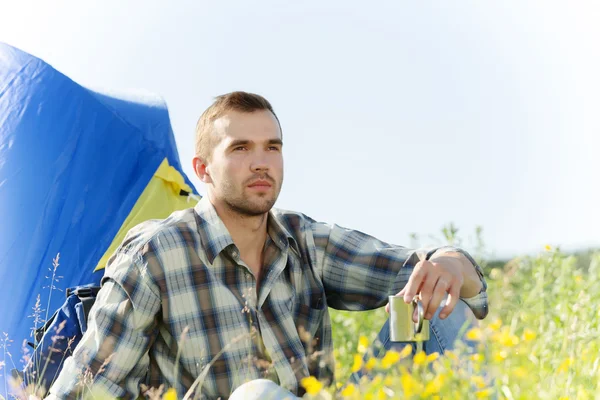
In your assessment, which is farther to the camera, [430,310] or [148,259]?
[148,259]

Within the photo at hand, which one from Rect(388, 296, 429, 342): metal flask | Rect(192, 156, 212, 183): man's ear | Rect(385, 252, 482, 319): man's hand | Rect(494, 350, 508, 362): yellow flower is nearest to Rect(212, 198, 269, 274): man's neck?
Rect(192, 156, 212, 183): man's ear

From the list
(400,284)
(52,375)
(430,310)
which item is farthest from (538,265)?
(52,375)

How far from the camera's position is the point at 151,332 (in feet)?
6.93

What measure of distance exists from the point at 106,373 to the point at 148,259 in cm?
32

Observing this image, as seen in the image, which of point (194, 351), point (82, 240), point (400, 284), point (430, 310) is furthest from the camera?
point (82, 240)

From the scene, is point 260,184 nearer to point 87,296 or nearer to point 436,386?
point 87,296

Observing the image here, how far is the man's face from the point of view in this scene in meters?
2.24

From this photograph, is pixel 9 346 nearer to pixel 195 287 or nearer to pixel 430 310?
pixel 195 287

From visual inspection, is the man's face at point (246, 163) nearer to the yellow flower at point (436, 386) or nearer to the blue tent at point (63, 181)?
the yellow flower at point (436, 386)

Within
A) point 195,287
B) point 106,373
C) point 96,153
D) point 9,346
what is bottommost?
point 9,346

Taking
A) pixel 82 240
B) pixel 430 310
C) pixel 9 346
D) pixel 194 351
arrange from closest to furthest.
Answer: pixel 430 310 < pixel 194 351 < pixel 9 346 < pixel 82 240

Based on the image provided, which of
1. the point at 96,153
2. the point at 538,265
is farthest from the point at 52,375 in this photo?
the point at 538,265

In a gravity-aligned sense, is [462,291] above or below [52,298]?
above

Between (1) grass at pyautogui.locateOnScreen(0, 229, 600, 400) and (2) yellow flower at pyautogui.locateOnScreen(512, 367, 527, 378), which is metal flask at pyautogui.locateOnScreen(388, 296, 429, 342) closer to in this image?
(1) grass at pyautogui.locateOnScreen(0, 229, 600, 400)
